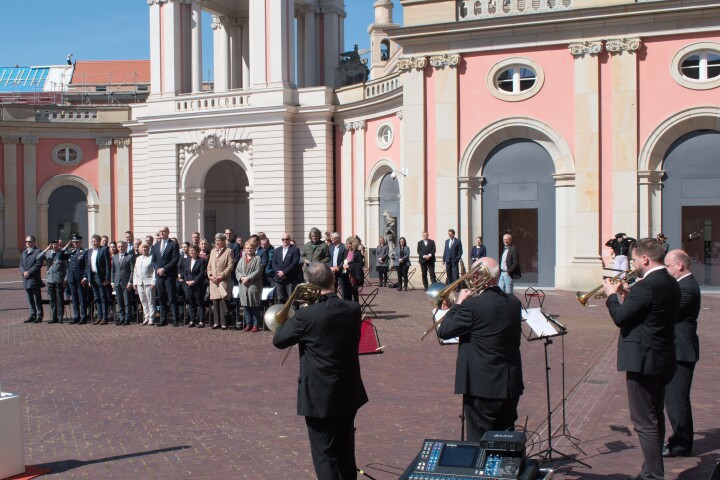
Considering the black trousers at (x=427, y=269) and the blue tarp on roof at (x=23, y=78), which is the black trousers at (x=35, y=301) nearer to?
the black trousers at (x=427, y=269)

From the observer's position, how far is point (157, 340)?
14789 millimetres

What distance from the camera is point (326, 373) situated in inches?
230

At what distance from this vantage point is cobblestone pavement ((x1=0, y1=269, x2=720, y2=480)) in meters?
7.29

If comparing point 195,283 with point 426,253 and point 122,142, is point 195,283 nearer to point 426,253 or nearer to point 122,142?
point 426,253

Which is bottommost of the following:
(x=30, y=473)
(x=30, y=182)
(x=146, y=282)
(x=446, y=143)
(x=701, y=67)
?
(x=30, y=473)

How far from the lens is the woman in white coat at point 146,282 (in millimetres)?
17203

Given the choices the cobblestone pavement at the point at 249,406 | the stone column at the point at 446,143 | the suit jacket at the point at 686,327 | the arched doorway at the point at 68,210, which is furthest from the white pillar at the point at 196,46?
the suit jacket at the point at 686,327

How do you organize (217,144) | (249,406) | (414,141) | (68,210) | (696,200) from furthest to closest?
(68,210) → (217,144) → (414,141) → (696,200) → (249,406)

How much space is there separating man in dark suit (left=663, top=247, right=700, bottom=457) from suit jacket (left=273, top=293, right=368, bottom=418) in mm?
3197

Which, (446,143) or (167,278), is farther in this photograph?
(446,143)

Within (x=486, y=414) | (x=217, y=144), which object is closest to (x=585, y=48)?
(x=217, y=144)

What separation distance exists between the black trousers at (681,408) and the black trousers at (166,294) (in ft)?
37.7

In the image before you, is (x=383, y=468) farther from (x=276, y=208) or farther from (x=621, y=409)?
(x=276, y=208)

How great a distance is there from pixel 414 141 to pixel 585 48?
5.56 meters
